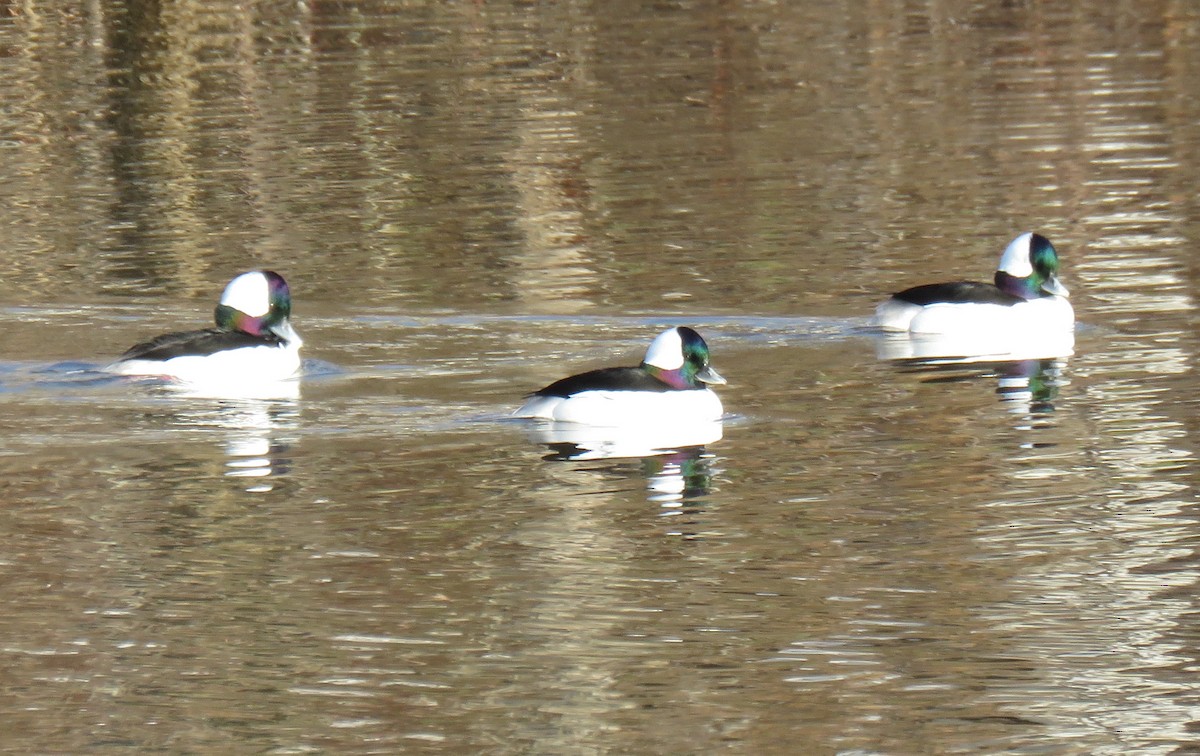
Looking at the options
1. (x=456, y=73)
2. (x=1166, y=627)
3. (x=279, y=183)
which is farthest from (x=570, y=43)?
(x=1166, y=627)

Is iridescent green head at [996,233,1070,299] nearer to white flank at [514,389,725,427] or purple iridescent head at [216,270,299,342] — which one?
white flank at [514,389,725,427]

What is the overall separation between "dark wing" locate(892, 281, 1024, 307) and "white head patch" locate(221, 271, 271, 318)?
13.0 ft

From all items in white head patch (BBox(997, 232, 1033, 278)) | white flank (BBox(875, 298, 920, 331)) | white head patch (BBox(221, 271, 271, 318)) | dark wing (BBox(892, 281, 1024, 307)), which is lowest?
white flank (BBox(875, 298, 920, 331))

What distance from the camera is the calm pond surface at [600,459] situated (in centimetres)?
827

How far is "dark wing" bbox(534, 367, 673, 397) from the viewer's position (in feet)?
40.6

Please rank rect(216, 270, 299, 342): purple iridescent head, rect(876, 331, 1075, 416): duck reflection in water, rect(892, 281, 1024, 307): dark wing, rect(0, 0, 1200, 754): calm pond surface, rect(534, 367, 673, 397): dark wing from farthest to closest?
rect(892, 281, 1024, 307): dark wing → rect(216, 270, 299, 342): purple iridescent head → rect(876, 331, 1075, 416): duck reflection in water → rect(534, 367, 673, 397): dark wing → rect(0, 0, 1200, 754): calm pond surface

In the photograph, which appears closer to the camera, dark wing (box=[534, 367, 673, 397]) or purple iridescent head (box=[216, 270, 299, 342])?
dark wing (box=[534, 367, 673, 397])

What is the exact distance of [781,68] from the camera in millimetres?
30203

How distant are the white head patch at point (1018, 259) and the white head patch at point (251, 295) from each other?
4.94m

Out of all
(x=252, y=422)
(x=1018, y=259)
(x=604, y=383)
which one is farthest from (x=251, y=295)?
(x=1018, y=259)

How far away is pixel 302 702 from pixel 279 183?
14421mm

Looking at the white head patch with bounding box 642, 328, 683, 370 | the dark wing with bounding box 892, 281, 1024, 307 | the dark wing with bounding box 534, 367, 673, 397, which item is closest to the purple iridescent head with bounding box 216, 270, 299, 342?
the dark wing with bounding box 534, 367, 673, 397

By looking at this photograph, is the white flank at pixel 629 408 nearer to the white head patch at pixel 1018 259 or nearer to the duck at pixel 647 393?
the duck at pixel 647 393

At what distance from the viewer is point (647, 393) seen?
41.3ft
